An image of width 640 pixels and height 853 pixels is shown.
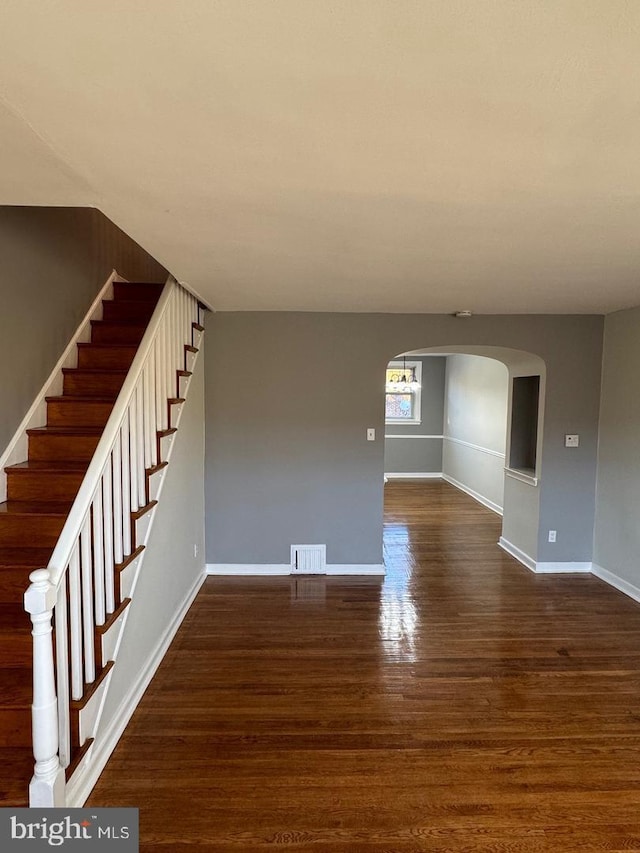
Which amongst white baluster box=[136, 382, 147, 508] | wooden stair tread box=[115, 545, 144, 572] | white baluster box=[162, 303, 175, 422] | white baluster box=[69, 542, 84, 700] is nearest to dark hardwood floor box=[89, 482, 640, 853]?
white baluster box=[69, 542, 84, 700]

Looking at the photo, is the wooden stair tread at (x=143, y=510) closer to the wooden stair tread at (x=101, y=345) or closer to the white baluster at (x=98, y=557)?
the white baluster at (x=98, y=557)

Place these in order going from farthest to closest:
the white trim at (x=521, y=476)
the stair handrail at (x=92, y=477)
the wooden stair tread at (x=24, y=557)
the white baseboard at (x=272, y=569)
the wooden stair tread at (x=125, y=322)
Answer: the white trim at (x=521, y=476)
the white baseboard at (x=272, y=569)
the wooden stair tread at (x=125, y=322)
the wooden stair tread at (x=24, y=557)
the stair handrail at (x=92, y=477)

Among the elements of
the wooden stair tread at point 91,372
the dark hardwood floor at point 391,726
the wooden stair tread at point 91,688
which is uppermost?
the wooden stair tread at point 91,372

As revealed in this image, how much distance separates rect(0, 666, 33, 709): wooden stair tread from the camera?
1675mm

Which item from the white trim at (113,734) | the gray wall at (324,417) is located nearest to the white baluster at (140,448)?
the white trim at (113,734)

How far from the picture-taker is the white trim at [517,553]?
418 centimetres

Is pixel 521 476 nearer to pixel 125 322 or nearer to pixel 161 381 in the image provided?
pixel 161 381

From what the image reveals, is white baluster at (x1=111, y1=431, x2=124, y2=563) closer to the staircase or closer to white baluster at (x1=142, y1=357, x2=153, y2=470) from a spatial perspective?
the staircase

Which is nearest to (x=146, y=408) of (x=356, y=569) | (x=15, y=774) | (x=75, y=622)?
(x=75, y=622)

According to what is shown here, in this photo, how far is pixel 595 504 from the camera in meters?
4.04

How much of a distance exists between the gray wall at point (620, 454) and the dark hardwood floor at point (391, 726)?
1.29 feet

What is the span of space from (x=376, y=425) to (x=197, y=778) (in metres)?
2.78

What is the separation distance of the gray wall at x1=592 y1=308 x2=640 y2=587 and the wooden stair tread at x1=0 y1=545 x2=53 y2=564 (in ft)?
13.7

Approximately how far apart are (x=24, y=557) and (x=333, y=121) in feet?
7.45
